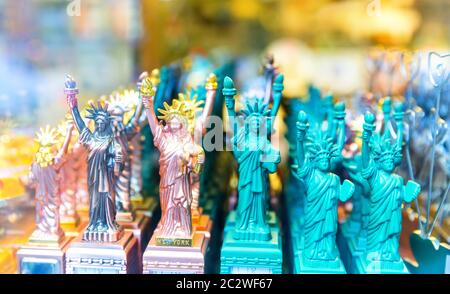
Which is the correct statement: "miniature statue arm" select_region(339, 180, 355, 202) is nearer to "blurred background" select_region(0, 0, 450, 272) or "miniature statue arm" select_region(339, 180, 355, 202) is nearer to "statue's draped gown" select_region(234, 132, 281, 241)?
"statue's draped gown" select_region(234, 132, 281, 241)

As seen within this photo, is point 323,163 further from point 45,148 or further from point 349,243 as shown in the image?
point 45,148

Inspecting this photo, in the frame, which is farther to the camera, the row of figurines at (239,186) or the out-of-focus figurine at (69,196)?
the out-of-focus figurine at (69,196)

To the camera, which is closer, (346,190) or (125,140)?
(346,190)

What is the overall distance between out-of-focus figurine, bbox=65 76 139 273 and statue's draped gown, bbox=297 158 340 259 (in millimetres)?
467

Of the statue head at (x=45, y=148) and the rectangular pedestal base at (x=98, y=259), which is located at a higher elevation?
the statue head at (x=45, y=148)

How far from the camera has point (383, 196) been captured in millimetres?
1340

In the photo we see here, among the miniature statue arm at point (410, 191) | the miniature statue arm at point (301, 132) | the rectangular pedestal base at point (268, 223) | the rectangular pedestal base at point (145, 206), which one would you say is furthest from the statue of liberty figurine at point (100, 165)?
the miniature statue arm at point (410, 191)

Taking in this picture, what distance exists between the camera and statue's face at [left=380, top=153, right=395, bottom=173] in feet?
4.33

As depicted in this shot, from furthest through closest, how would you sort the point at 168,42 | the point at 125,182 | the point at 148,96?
the point at 168,42
the point at 125,182
the point at 148,96

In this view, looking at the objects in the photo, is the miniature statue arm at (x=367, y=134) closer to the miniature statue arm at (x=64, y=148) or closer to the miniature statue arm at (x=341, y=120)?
the miniature statue arm at (x=341, y=120)

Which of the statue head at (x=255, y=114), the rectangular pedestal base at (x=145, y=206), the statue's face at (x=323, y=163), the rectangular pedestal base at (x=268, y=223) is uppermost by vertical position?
the statue head at (x=255, y=114)

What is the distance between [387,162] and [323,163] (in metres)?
0.16

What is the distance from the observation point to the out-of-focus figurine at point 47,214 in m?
1.34

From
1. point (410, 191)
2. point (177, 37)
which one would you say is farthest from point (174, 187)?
point (177, 37)
